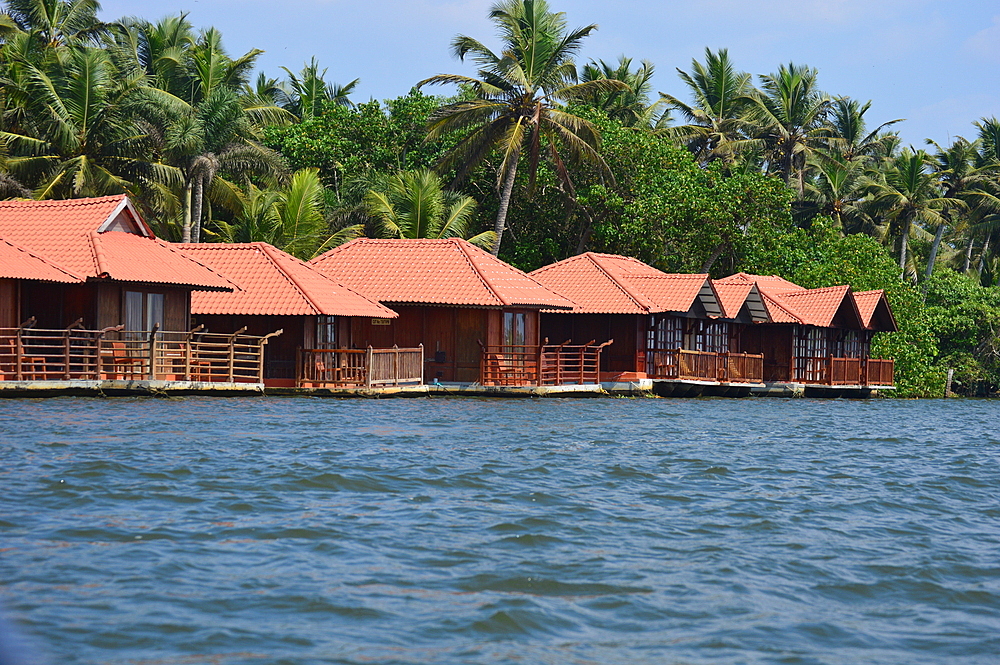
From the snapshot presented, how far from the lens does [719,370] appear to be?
4000 centimetres

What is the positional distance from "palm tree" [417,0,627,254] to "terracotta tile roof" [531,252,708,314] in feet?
10.6

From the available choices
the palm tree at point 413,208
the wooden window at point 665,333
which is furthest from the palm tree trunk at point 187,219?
the wooden window at point 665,333

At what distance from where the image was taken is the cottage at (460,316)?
34062 millimetres

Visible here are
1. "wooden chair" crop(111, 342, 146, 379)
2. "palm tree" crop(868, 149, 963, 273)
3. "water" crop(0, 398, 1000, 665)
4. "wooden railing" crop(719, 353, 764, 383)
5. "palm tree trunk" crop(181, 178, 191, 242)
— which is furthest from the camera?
"palm tree" crop(868, 149, 963, 273)

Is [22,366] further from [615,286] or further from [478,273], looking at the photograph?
[615,286]

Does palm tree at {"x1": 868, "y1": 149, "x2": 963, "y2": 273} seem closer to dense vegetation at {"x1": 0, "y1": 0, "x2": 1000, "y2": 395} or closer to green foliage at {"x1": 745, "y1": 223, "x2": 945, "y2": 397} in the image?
dense vegetation at {"x1": 0, "y1": 0, "x2": 1000, "y2": 395}

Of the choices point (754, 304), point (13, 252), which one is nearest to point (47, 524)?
point (13, 252)

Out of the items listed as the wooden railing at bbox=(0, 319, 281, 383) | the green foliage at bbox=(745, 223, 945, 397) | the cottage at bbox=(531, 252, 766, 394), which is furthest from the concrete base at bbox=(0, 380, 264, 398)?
the green foliage at bbox=(745, 223, 945, 397)

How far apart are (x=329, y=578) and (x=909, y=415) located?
2887 cm

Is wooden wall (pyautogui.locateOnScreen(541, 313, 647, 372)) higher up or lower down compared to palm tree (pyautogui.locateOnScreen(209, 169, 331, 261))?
lower down

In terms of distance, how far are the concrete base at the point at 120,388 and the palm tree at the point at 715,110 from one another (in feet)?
102

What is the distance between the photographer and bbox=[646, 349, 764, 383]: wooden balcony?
38906 mm

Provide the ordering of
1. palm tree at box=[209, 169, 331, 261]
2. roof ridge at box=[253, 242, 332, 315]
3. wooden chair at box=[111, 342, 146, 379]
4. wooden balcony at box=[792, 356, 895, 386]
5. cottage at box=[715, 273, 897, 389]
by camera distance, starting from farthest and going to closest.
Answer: wooden balcony at box=[792, 356, 895, 386]
cottage at box=[715, 273, 897, 389]
palm tree at box=[209, 169, 331, 261]
roof ridge at box=[253, 242, 332, 315]
wooden chair at box=[111, 342, 146, 379]

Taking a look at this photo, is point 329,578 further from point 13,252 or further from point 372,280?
point 372,280
